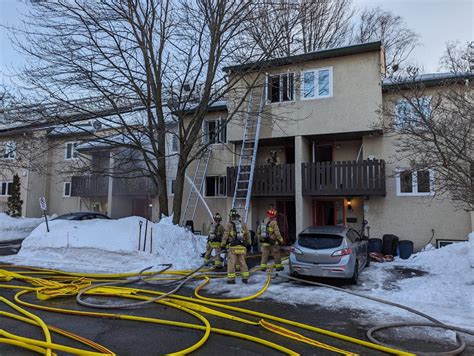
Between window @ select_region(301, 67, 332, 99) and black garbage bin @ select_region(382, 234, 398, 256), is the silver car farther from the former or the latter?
window @ select_region(301, 67, 332, 99)

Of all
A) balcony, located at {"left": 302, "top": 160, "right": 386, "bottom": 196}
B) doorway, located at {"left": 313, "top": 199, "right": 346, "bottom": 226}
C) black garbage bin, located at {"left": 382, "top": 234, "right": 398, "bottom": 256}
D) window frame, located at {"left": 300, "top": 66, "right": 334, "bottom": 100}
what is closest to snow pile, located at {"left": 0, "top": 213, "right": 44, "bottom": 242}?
doorway, located at {"left": 313, "top": 199, "right": 346, "bottom": 226}

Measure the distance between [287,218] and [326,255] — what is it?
31.2ft

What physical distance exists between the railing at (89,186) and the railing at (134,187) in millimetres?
794

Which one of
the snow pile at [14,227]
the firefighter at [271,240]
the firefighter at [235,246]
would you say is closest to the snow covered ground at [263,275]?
the firefighter at [235,246]

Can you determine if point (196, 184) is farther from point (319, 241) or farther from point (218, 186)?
point (319, 241)

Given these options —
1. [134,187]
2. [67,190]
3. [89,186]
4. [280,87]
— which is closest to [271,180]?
[280,87]

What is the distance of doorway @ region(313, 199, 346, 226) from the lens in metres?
17.6

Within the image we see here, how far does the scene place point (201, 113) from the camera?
1509 centimetres

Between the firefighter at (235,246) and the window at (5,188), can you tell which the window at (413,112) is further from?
the window at (5,188)

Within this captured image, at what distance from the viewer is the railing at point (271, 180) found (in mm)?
16734

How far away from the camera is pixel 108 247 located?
12414 mm

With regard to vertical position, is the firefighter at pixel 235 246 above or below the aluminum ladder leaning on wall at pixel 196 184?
below

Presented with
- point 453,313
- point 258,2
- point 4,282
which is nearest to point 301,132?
point 258,2

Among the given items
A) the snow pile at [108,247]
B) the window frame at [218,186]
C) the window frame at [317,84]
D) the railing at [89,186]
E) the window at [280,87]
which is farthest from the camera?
the railing at [89,186]
